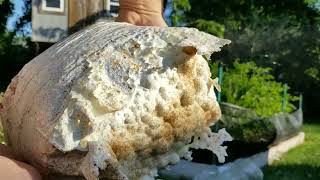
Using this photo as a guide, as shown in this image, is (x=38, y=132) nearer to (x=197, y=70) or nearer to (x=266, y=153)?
(x=197, y=70)

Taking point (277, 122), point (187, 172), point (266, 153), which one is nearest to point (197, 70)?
point (187, 172)

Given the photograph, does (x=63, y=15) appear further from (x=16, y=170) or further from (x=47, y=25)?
(x=16, y=170)

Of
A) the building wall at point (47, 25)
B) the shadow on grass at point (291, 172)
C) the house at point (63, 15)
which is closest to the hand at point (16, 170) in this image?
the house at point (63, 15)

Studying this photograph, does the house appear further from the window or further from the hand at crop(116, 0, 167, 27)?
the hand at crop(116, 0, 167, 27)

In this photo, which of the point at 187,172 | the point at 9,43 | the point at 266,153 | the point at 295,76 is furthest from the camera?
the point at 295,76

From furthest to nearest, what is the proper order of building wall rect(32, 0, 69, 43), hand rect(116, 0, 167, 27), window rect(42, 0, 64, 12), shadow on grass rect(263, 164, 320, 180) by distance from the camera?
shadow on grass rect(263, 164, 320, 180)
window rect(42, 0, 64, 12)
building wall rect(32, 0, 69, 43)
hand rect(116, 0, 167, 27)

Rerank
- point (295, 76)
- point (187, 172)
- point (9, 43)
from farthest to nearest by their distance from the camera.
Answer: point (295, 76)
point (9, 43)
point (187, 172)

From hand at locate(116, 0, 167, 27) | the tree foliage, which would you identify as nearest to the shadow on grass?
hand at locate(116, 0, 167, 27)

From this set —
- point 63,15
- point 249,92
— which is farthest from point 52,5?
point 249,92

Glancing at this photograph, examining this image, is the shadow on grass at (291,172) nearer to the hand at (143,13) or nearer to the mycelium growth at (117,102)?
the hand at (143,13)
